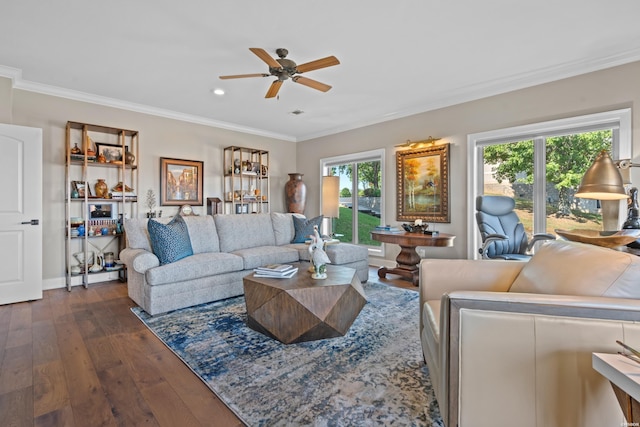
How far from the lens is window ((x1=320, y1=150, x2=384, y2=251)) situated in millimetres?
5477

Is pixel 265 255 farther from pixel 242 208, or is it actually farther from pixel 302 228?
pixel 242 208

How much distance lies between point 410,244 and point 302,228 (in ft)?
5.22

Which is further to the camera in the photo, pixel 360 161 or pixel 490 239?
pixel 360 161

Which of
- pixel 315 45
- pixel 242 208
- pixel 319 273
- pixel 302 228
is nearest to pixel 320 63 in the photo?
pixel 315 45

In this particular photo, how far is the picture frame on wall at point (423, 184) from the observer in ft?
14.5

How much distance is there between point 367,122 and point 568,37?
3.00 metres

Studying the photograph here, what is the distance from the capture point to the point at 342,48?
295cm

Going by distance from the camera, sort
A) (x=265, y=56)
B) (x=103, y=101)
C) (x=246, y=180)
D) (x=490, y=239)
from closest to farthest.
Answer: (x=265, y=56)
(x=490, y=239)
(x=103, y=101)
(x=246, y=180)

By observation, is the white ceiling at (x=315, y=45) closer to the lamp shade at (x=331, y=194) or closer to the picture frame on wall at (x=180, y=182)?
the picture frame on wall at (x=180, y=182)

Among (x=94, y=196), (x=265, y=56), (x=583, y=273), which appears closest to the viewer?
(x=583, y=273)

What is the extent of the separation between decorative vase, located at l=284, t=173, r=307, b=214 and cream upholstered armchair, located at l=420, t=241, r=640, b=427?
16.5ft

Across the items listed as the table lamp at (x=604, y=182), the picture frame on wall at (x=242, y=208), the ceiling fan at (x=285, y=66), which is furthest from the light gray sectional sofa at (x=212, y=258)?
the table lamp at (x=604, y=182)

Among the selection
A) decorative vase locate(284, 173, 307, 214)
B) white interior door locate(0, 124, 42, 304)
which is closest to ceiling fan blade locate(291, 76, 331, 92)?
white interior door locate(0, 124, 42, 304)

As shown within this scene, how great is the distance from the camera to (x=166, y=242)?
10.3 feet
